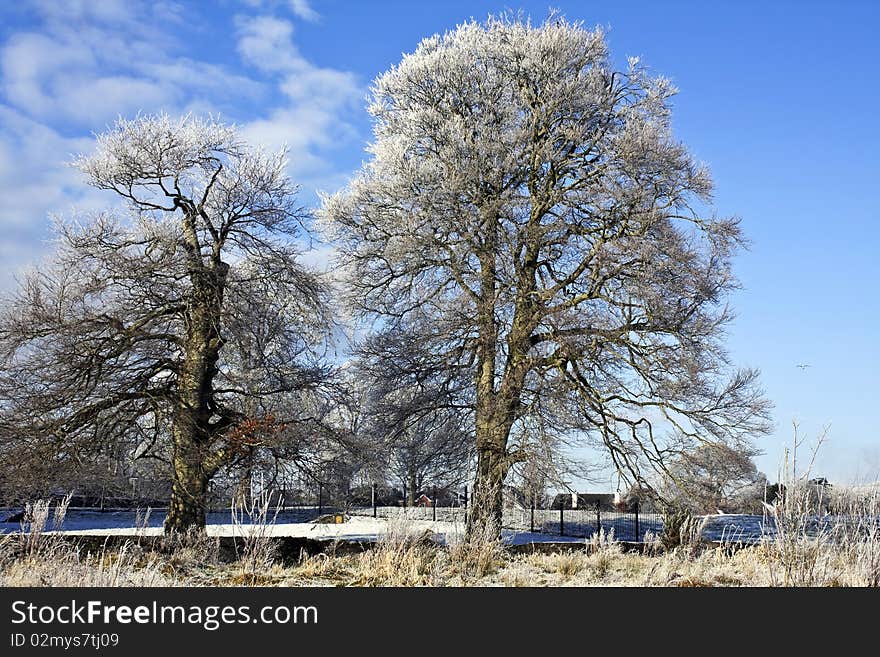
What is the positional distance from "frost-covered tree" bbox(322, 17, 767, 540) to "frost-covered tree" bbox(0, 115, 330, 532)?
2235 mm

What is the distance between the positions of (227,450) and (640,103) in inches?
437

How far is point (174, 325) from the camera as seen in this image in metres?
16.2

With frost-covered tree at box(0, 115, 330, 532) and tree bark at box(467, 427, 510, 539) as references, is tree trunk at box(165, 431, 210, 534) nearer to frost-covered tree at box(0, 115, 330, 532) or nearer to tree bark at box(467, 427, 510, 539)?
frost-covered tree at box(0, 115, 330, 532)

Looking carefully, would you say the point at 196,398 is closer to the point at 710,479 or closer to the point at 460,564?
the point at 460,564

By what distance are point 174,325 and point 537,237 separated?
7427 millimetres

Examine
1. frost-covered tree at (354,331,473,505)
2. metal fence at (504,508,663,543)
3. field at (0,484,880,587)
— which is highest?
frost-covered tree at (354,331,473,505)

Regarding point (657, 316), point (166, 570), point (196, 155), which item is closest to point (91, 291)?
point (196, 155)

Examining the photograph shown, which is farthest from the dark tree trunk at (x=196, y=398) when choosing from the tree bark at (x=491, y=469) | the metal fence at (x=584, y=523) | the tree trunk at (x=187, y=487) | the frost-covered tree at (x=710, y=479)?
the metal fence at (x=584, y=523)

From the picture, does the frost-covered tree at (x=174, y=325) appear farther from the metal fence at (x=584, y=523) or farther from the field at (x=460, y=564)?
the metal fence at (x=584, y=523)

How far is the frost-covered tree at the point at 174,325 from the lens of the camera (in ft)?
45.0

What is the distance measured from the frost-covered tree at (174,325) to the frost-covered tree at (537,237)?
2.23 metres

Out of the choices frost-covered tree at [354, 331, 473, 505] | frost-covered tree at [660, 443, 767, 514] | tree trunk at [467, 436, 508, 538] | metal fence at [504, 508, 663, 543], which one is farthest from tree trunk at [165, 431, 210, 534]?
metal fence at [504, 508, 663, 543]

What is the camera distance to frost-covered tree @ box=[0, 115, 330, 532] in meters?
13.7

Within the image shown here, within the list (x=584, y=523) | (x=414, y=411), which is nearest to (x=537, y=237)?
(x=414, y=411)
